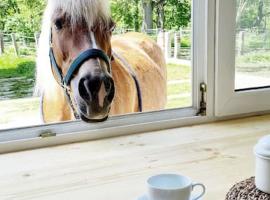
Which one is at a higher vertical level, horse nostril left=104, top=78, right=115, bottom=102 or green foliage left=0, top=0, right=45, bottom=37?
green foliage left=0, top=0, right=45, bottom=37

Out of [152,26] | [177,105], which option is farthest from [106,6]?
[177,105]

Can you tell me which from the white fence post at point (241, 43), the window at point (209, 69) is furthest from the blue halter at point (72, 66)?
the white fence post at point (241, 43)

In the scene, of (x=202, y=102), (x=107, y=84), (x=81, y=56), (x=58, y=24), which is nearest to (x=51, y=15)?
(x=58, y=24)

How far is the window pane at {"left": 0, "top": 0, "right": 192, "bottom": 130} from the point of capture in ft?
3.92

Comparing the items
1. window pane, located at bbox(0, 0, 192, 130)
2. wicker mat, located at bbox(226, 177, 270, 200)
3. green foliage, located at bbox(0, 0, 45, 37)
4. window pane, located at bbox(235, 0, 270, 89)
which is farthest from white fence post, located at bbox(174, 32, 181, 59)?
wicker mat, located at bbox(226, 177, 270, 200)

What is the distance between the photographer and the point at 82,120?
130 centimetres

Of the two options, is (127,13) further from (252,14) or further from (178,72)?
(252,14)

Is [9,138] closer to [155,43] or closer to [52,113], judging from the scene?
[52,113]

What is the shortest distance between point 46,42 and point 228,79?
0.62 m

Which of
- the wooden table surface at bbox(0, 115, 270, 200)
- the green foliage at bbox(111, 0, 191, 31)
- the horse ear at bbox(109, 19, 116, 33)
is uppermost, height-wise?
the green foliage at bbox(111, 0, 191, 31)

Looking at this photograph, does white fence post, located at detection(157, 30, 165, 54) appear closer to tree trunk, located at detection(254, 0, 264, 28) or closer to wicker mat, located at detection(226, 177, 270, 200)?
tree trunk, located at detection(254, 0, 264, 28)

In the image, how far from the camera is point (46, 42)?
1229 millimetres

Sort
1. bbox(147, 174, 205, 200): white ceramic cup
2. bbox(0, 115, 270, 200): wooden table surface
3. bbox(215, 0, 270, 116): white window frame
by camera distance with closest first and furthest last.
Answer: bbox(147, 174, 205, 200): white ceramic cup < bbox(0, 115, 270, 200): wooden table surface < bbox(215, 0, 270, 116): white window frame

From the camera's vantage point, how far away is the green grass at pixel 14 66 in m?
1.20
